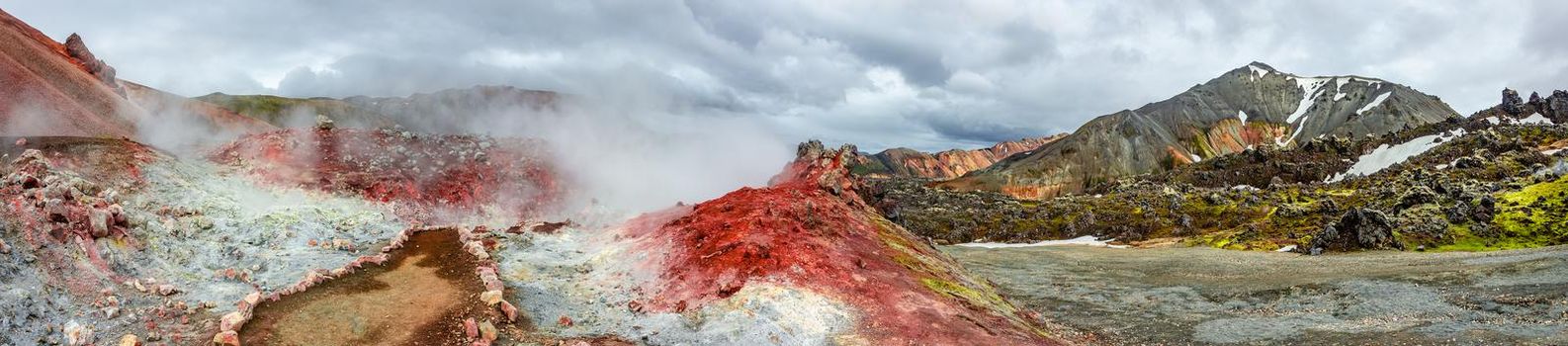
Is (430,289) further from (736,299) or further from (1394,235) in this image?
(1394,235)

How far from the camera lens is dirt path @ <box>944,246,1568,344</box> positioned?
1076 inches

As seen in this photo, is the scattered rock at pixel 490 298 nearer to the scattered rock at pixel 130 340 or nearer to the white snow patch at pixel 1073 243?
the scattered rock at pixel 130 340

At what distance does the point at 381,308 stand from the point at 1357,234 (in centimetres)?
7059

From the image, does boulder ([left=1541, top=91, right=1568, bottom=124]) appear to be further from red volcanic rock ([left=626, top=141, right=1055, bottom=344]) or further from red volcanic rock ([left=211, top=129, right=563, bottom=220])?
red volcanic rock ([left=211, top=129, right=563, bottom=220])

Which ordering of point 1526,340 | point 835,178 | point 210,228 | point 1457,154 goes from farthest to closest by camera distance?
point 1457,154 → point 835,178 → point 210,228 → point 1526,340

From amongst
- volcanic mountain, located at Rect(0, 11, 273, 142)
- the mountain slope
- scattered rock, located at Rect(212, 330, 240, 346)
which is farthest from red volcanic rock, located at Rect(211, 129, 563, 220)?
scattered rock, located at Rect(212, 330, 240, 346)

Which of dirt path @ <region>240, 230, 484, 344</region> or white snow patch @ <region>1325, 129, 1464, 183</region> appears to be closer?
dirt path @ <region>240, 230, 484, 344</region>

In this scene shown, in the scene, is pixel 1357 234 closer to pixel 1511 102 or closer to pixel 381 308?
pixel 381 308

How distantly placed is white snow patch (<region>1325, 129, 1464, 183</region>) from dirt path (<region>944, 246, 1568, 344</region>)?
453ft

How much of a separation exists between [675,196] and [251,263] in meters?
32.8

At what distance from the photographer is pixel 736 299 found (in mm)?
28469

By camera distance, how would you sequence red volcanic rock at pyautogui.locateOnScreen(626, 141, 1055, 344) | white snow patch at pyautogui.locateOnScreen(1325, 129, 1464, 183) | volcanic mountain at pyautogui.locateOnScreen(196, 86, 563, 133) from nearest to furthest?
red volcanic rock at pyautogui.locateOnScreen(626, 141, 1055, 344)
volcanic mountain at pyautogui.locateOnScreen(196, 86, 563, 133)
white snow patch at pyautogui.locateOnScreen(1325, 129, 1464, 183)

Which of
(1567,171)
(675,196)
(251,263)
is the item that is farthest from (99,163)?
(1567,171)

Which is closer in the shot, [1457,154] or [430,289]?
[430,289]
